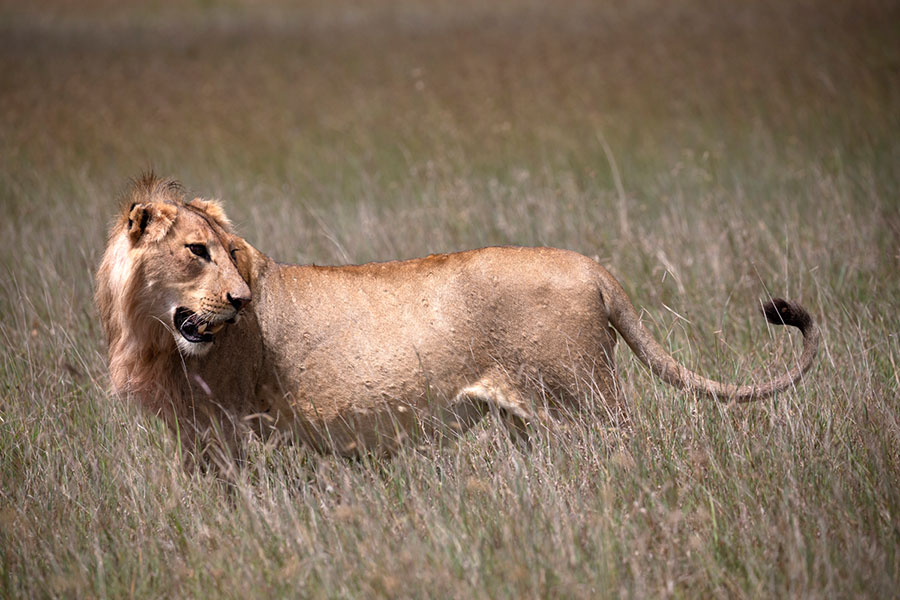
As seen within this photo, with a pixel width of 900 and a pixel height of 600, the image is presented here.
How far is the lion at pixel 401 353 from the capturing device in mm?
3574

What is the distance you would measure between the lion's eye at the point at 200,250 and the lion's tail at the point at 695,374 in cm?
160

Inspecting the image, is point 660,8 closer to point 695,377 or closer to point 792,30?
point 792,30

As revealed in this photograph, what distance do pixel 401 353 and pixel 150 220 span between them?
112 cm

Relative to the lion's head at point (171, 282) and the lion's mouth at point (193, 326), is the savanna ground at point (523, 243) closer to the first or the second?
the lion's head at point (171, 282)

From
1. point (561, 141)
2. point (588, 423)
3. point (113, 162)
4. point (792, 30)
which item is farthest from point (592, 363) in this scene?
point (792, 30)

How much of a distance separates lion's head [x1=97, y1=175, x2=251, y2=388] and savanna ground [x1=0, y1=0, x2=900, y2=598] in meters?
0.32

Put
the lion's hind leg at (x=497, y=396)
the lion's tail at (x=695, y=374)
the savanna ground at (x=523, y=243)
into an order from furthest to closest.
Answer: the lion's hind leg at (x=497, y=396) → the lion's tail at (x=695, y=374) → the savanna ground at (x=523, y=243)

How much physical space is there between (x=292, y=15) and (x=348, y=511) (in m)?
24.6

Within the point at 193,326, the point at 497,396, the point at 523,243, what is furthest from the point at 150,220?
the point at 523,243

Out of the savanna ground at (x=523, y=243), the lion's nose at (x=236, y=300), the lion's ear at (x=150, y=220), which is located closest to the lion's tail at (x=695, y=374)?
the savanna ground at (x=523, y=243)

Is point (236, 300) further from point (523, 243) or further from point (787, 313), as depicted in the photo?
point (523, 243)

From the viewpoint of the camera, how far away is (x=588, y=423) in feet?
12.1

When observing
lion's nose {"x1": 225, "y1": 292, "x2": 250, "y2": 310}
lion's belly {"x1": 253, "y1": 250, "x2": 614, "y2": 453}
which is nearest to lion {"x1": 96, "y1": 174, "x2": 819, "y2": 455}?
lion's belly {"x1": 253, "y1": 250, "x2": 614, "y2": 453}

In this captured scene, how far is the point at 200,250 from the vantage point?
11.4 feet
